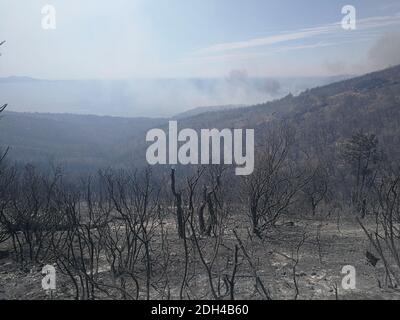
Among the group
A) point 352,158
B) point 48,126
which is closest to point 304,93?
point 48,126

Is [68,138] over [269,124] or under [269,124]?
over

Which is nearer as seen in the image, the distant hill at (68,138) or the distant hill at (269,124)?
the distant hill at (269,124)

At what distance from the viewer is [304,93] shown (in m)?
132

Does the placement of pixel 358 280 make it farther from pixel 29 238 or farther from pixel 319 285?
pixel 29 238

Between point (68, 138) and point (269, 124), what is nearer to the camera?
point (269, 124)

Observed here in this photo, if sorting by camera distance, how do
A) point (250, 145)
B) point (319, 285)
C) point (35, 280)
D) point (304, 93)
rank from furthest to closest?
point (304, 93) → point (250, 145) → point (35, 280) → point (319, 285)

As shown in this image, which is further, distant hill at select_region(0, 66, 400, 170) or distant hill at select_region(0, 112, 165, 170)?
distant hill at select_region(0, 112, 165, 170)

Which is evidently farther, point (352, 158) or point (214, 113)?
point (214, 113)

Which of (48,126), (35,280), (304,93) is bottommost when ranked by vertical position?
(35,280)
